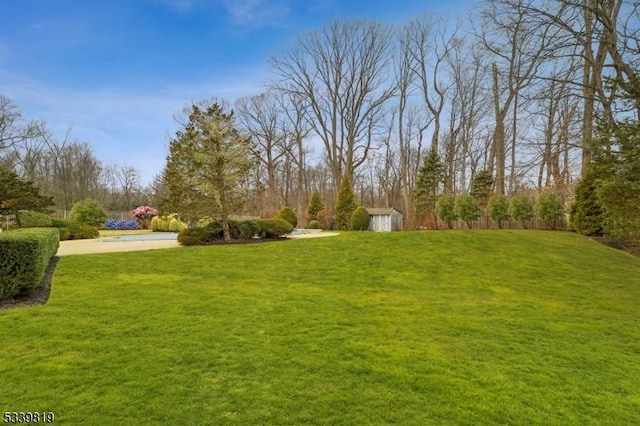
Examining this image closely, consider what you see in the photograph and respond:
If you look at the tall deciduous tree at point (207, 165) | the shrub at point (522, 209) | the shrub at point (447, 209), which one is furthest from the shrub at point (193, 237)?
the shrub at point (522, 209)

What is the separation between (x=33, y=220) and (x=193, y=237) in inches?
248

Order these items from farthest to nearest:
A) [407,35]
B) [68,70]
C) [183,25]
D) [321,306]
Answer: [407,35], [68,70], [183,25], [321,306]

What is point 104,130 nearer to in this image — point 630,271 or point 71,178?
point 71,178

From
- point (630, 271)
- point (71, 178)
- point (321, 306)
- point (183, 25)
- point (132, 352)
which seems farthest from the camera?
point (71, 178)

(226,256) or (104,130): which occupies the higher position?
(104,130)

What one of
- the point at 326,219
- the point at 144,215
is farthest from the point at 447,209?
the point at 144,215

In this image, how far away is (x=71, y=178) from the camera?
32.5m

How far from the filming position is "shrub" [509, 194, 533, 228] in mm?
16875

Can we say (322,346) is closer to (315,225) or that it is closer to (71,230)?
(71,230)

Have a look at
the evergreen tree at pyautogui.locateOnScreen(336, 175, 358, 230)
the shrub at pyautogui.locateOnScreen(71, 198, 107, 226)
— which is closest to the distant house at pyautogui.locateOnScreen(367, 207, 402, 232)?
the evergreen tree at pyautogui.locateOnScreen(336, 175, 358, 230)

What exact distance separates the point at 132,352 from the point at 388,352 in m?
2.57

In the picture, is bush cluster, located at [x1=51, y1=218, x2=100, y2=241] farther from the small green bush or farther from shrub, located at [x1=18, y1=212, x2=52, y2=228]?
shrub, located at [x1=18, y1=212, x2=52, y2=228]

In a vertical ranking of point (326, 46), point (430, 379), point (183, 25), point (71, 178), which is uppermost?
point (326, 46)

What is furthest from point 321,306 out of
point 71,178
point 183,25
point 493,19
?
point 71,178
